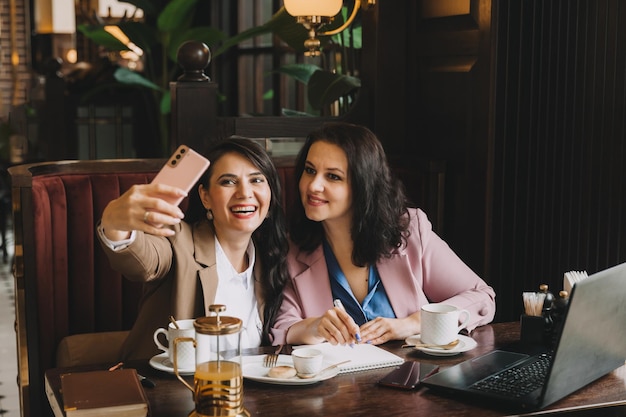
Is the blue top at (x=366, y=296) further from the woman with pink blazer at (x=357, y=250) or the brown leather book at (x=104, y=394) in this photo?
the brown leather book at (x=104, y=394)

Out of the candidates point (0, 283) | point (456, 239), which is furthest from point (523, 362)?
point (0, 283)

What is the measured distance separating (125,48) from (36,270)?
3.04 m

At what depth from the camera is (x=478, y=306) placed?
2275mm

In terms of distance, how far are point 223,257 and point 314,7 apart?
1.27 meters

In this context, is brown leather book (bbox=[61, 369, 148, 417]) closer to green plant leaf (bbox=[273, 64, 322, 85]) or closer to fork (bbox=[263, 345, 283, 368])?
fork (bbox=[263, 345, 283, 368])

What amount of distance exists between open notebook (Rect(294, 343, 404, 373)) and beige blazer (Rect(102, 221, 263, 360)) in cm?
35

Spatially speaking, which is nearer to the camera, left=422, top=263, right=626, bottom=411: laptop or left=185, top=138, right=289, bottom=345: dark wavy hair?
left=422, top=263, right=626, bottom=411: laptop

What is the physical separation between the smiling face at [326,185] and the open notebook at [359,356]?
15.8 inches

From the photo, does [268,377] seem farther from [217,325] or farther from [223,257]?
[223,257]

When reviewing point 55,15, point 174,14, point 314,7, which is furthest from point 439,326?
point 55,15

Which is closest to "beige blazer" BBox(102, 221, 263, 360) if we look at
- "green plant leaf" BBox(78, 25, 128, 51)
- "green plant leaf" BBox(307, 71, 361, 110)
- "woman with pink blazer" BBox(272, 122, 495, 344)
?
"woman with pink blazer" BBox(272, 122, 495, 344)

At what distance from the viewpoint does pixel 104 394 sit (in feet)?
5.25

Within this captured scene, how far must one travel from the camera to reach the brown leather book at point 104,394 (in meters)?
1.54

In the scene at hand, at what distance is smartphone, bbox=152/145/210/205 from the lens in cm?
166
